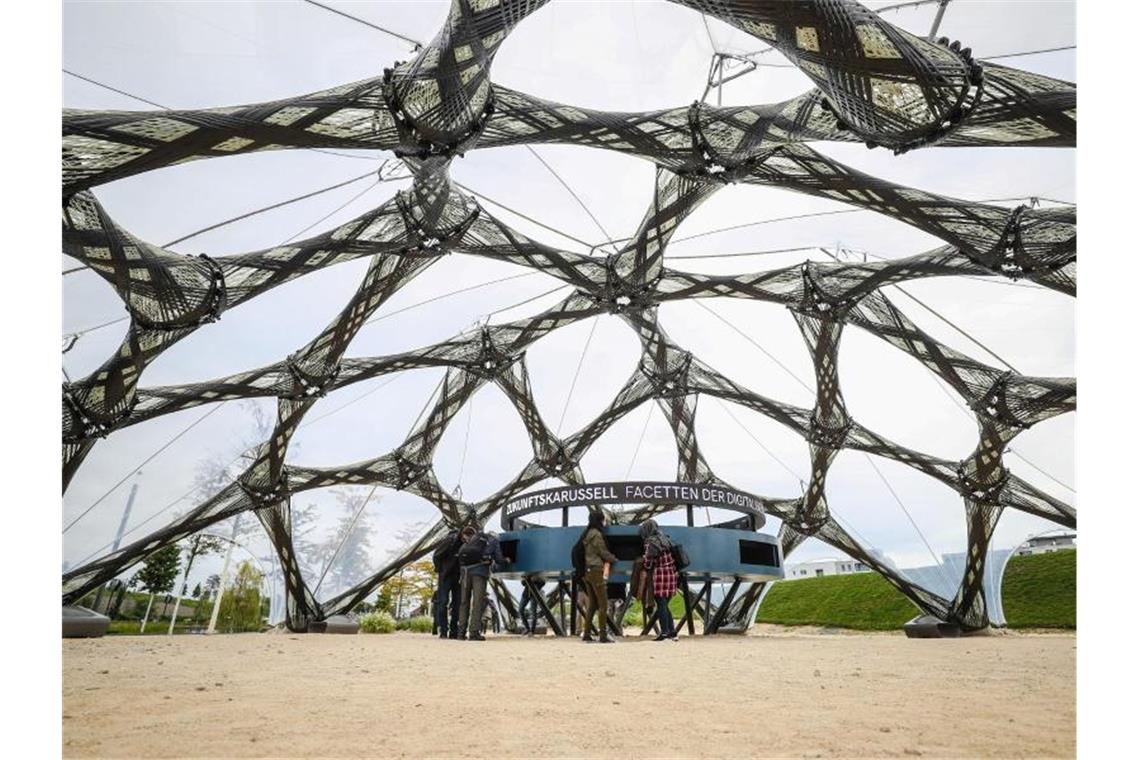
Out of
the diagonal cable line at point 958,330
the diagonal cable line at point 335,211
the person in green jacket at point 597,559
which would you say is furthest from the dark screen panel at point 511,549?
the diagonal cable line at point 958,330

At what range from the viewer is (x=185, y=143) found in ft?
39.3

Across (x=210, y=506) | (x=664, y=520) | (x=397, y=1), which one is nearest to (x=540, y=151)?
(x=397, y=1)

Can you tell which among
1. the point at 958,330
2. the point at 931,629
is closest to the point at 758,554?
the point at 958,330

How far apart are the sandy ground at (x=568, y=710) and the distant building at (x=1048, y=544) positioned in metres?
20.7

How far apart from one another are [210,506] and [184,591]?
352 centimetres

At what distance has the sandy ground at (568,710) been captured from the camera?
3.96 meters

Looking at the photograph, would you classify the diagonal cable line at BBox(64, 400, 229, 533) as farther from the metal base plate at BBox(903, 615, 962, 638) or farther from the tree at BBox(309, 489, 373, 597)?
the metal base plate at BBox(903, 615, 962, 638)

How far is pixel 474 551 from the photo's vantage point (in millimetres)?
14844

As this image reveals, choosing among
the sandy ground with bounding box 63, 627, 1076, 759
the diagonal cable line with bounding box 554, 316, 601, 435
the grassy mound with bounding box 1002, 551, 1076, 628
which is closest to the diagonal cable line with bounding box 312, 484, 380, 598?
the diagonal cable line with bounding box 554, 316, 601, 435

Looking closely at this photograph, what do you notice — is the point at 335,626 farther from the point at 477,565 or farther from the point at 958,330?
the point at 958,330

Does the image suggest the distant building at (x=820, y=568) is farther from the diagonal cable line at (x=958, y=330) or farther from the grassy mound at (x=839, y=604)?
the diagonal cable line at (x=958, y=330)

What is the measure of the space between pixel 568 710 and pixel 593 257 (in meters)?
18.1

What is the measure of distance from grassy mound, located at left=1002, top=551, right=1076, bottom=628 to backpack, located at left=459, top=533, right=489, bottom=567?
66.8 ft

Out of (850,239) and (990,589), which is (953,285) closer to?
(850,239)
